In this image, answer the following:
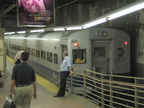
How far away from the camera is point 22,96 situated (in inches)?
197

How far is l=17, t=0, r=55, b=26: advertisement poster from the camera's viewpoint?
13531 mm

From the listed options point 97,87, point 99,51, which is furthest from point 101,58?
point 97,87

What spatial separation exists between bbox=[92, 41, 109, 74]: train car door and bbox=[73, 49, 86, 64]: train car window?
440 millimetres

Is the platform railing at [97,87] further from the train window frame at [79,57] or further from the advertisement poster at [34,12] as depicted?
the advertisement poster at [34,12]

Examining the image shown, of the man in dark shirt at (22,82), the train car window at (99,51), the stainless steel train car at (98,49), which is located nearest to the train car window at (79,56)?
the stainless steel train car at (98,49)

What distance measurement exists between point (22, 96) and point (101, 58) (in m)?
5.38

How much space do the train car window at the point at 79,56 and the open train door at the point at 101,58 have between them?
44 centimetres

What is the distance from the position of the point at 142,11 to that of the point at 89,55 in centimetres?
296

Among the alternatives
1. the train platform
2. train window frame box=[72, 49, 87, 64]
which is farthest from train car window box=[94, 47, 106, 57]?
the train platform

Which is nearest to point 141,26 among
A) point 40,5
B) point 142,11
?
point 142,11

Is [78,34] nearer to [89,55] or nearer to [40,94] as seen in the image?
[89,55]

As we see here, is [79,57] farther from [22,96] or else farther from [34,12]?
[34,12]

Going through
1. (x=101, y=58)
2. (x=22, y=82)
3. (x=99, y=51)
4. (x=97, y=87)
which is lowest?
(x=97, y=87)

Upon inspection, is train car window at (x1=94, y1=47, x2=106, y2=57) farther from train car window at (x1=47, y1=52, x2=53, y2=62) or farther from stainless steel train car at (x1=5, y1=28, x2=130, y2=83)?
train car window at (x1=47, y1=52, x2=53, y2=62)
